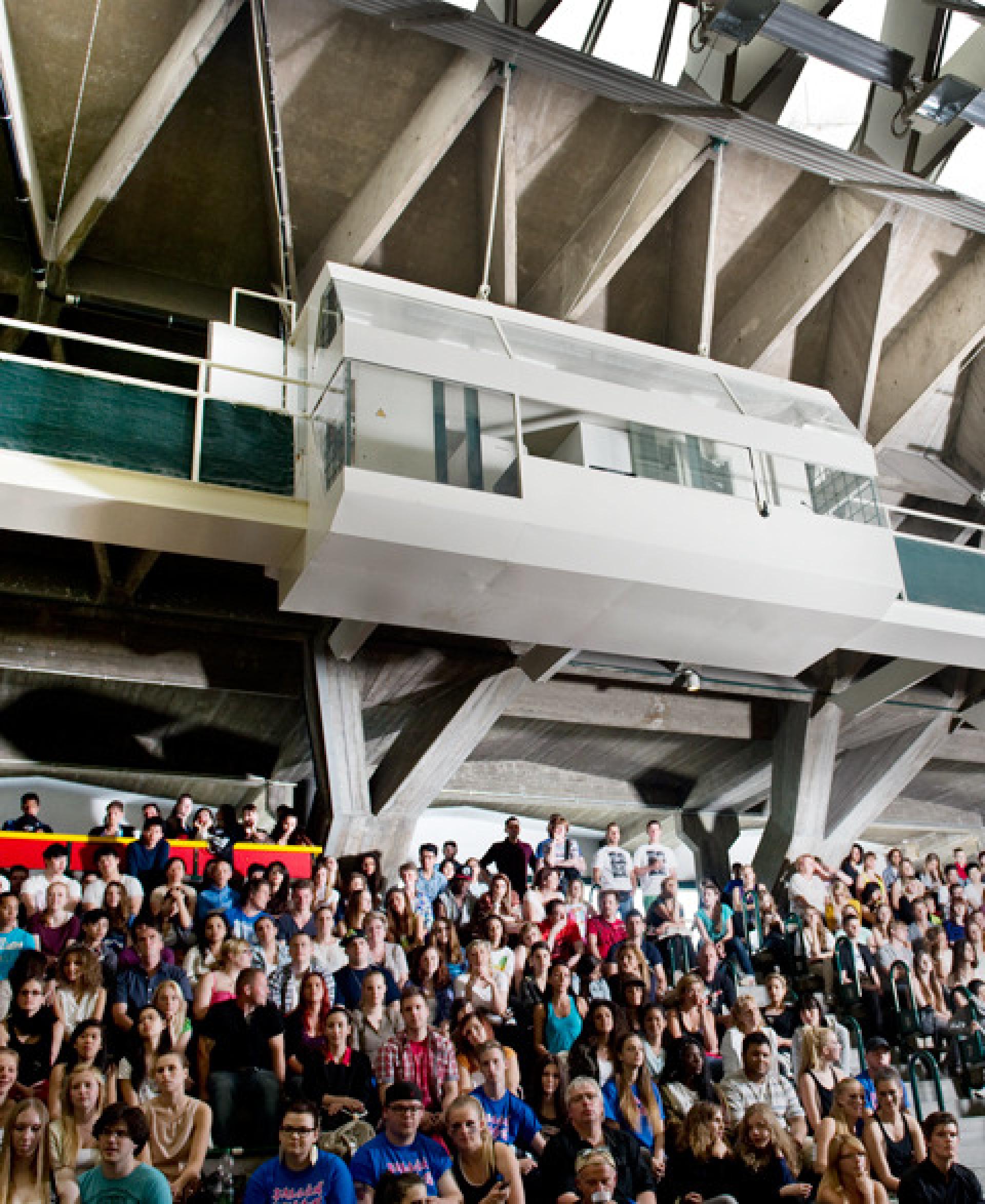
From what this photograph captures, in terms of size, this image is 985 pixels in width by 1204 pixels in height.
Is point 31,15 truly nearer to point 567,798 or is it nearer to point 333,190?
point 333,190

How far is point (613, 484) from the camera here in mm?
8281

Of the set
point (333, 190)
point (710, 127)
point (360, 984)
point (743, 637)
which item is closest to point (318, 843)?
point (360, 984)

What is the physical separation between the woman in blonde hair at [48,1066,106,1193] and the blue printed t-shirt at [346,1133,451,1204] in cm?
124

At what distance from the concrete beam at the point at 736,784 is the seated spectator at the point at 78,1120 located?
10226 millimetres

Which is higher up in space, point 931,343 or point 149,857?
point 931,343

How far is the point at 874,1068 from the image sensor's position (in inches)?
268

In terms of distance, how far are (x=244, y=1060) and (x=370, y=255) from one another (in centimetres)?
776

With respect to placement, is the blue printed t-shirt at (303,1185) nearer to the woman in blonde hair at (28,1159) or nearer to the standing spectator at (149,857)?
the woman in blonde hair at (28,1159)

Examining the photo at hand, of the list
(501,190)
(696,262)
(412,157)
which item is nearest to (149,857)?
(412,157)

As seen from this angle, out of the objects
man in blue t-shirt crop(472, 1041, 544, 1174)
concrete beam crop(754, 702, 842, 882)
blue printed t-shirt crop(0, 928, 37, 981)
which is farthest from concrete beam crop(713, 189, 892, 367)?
blue printed t-shirt crop(0, 928, 37, 981)

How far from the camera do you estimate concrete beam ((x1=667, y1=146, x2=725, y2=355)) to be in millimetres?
10758

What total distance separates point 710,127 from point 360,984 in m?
7.96

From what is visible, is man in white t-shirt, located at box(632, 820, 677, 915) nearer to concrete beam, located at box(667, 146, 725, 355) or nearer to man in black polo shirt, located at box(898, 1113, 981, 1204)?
man in black polo shirt, located at box(898, 1113, 981, 1204)

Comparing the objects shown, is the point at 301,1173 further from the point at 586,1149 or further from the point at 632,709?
the point at 632,709
